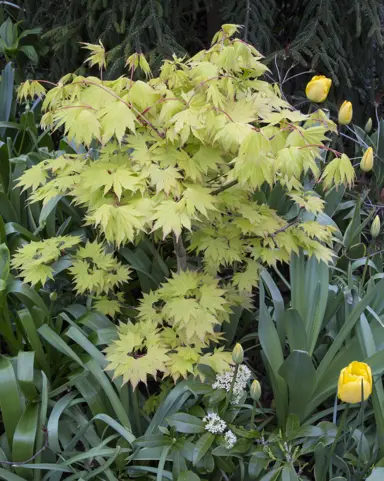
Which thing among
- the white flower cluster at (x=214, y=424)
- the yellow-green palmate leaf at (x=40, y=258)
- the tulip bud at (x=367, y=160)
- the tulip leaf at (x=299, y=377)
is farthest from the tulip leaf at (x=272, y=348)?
the yellow-green palmate leaf at (x=40, y=258)

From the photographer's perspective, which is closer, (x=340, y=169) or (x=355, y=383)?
(x=355, y=383)

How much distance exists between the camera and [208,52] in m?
1.38

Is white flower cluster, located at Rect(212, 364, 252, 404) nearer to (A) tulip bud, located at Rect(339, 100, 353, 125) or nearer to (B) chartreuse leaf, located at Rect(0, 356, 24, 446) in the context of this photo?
(B) chartreuse leaf, located at Rect(0, 356, 24, 446)

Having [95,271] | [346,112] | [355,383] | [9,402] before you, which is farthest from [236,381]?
[346,112]

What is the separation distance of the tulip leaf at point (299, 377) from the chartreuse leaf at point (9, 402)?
681 mm

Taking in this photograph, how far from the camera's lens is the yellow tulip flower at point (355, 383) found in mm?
1021

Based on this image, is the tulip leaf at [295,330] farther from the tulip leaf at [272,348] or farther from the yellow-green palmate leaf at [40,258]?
the yellow-green palmate leaf at [40,258]

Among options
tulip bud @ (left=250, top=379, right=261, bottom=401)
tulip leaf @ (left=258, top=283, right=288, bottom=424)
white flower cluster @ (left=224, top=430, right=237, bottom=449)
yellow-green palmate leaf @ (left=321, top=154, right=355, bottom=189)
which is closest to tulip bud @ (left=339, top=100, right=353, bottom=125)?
yellow-green palmate leaf @ (left=321, top=154, right=355, bottom=189)

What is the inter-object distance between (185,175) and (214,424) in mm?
607

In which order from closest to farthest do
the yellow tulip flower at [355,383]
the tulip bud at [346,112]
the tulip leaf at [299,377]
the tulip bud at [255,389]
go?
the yellow tulip flower at [355,383] → the tulip bud at [255,389] → the tulip leaf at [299,377] → the tulip bud at [346,112]

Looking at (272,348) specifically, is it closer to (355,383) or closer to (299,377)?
(299,377)

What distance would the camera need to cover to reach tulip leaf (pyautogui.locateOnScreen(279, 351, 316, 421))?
1.25 meters

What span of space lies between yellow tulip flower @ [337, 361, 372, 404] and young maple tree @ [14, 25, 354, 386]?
1.14ft

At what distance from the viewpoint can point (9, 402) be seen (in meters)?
1.34
